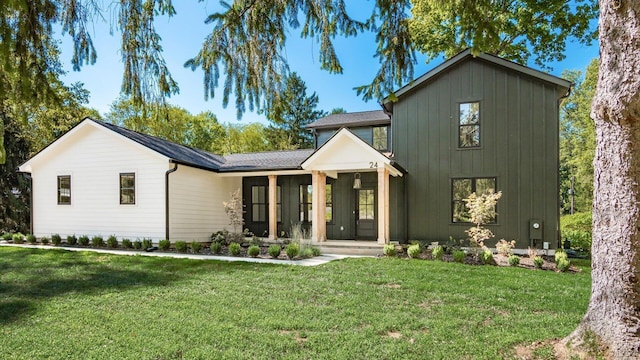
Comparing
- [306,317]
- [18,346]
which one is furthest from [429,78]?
[18,346]

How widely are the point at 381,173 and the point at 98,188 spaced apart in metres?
9.84

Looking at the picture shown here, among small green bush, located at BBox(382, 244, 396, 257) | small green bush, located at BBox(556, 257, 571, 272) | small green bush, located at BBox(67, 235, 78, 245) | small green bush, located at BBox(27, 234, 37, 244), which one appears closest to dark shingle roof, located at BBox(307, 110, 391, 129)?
small green bush, located at BBox(382, 244, 396, 257)

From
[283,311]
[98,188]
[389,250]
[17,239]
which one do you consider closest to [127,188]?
[98,188]

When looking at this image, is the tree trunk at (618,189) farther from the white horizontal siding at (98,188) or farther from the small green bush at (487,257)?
the white horizontal siding at (98,188)

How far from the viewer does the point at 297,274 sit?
752 centimetres

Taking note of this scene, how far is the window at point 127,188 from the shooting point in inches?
496

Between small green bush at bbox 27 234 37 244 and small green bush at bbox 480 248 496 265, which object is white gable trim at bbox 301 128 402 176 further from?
small green bush at bbox 27 234 37 244

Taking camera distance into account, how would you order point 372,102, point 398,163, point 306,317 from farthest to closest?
1. point 398,163
2. point 372,102
3. point 306,317

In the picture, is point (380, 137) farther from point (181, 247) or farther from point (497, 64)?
point (181, 247)

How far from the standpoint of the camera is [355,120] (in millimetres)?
14750

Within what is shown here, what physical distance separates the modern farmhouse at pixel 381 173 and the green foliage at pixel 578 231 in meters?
4.33

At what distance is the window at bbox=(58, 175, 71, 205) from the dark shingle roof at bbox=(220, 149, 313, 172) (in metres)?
5.51

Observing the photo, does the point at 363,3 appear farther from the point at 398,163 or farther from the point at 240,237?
the point at 240,237

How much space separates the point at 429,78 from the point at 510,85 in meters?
2.33
